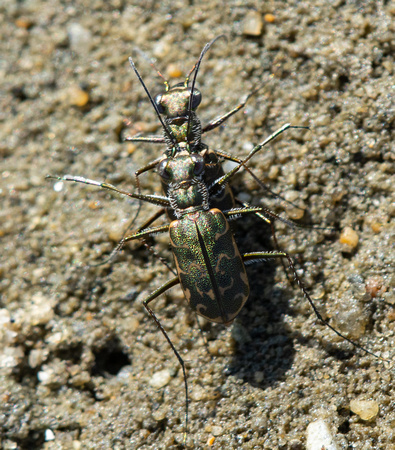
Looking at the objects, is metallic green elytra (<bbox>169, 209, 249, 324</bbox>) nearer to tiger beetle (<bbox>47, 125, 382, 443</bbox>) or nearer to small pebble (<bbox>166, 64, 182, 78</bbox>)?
tiger beetle (<bbox>47, 125, 382, 443</bbox>)

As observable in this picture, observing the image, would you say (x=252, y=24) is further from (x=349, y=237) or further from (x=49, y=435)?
(x=49, y=435)

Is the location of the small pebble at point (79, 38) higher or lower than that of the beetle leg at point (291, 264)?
higher

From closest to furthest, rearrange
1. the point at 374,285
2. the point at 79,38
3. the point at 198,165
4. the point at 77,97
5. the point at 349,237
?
the point at 374,285 < the point at 198,165 < the point at 349,237 < the point at 77,97 < the point at 79,38

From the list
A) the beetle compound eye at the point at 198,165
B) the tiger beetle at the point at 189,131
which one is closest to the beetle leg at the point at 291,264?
the tiger beetle at the point at 189,131

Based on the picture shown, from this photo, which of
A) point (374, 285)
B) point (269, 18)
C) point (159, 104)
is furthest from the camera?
point (269, 18)

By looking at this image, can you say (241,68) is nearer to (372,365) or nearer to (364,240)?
(364,240)

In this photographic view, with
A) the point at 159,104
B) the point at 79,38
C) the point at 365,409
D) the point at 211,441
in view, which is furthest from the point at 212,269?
the point at 79,38

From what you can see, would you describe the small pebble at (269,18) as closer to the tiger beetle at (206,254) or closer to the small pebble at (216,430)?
the tiger beetle at (206,254)
